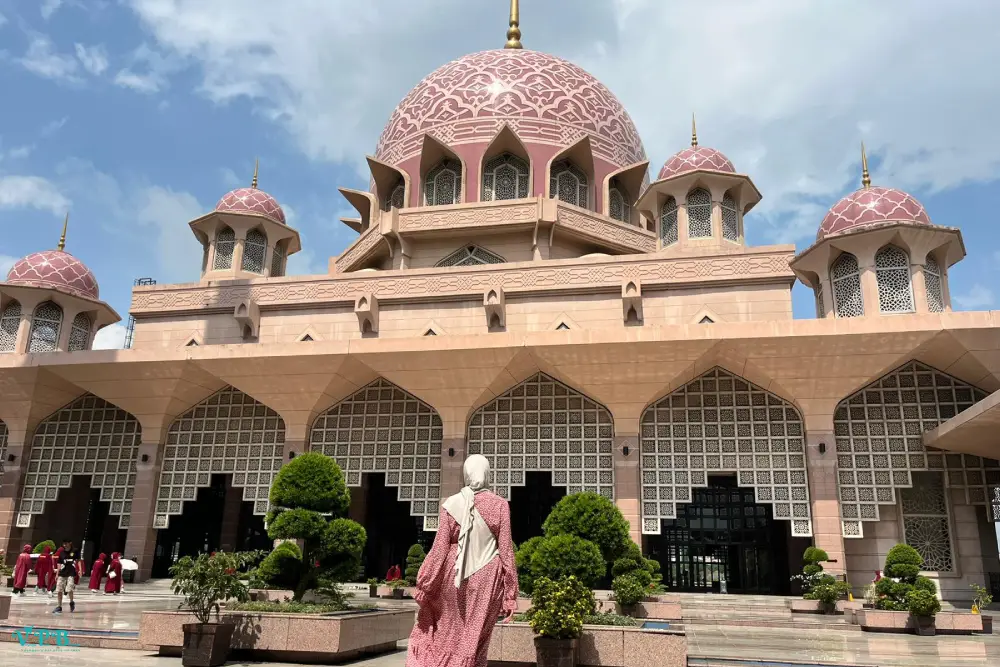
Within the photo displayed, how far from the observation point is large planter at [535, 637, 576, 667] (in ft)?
23.0

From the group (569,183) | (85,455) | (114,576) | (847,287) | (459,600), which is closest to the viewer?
(459,600)

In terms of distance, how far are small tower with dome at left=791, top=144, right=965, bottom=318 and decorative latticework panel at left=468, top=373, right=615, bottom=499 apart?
5659mm

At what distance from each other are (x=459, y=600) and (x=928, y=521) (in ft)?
45.9

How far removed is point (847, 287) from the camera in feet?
54.9

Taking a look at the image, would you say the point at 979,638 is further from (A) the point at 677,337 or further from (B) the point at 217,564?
(B) the point at 217,564

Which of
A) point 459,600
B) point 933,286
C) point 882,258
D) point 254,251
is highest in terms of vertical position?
point 254,251

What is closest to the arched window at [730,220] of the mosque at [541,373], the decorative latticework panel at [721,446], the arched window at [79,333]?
the mosque at [541,373]

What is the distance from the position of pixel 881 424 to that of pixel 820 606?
4.24 m

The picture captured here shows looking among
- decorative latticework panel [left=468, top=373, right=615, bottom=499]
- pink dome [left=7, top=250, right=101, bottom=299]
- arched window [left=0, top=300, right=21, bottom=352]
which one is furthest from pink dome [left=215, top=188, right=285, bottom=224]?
decorative latticework panel [left=468, top=373, right=615, bottom=499]

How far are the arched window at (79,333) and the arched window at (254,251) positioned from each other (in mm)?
4434

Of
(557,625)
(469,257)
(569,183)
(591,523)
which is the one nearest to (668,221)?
(569,183)

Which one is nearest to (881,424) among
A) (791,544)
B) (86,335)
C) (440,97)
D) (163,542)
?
(791,544)

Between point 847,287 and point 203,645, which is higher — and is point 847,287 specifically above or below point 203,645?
above

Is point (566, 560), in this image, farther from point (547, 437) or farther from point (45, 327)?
point (45, 327)
